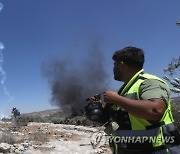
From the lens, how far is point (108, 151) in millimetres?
11352

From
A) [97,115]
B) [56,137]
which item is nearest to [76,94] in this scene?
[56,137]

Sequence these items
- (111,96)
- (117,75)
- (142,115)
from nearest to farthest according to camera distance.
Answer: (142,115) → (111,96) → (117,75)

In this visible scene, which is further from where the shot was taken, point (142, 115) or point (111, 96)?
point (111, 96)

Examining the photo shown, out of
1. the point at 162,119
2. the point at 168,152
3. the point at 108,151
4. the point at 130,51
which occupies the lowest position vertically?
the point at 108,151

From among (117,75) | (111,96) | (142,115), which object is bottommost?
(142,115)

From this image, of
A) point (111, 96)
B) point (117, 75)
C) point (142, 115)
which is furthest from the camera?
point (117, 75)

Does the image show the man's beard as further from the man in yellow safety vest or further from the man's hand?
the man's hand

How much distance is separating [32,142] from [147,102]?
10.7 m

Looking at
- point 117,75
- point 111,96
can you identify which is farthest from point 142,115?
point 117,75

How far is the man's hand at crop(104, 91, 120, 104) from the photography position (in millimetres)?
2496

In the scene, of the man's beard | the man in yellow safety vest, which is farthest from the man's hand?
the man's beard

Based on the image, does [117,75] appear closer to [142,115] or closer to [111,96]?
[111,96]

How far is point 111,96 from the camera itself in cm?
252

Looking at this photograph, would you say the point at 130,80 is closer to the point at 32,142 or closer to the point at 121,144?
the point at 121,144
